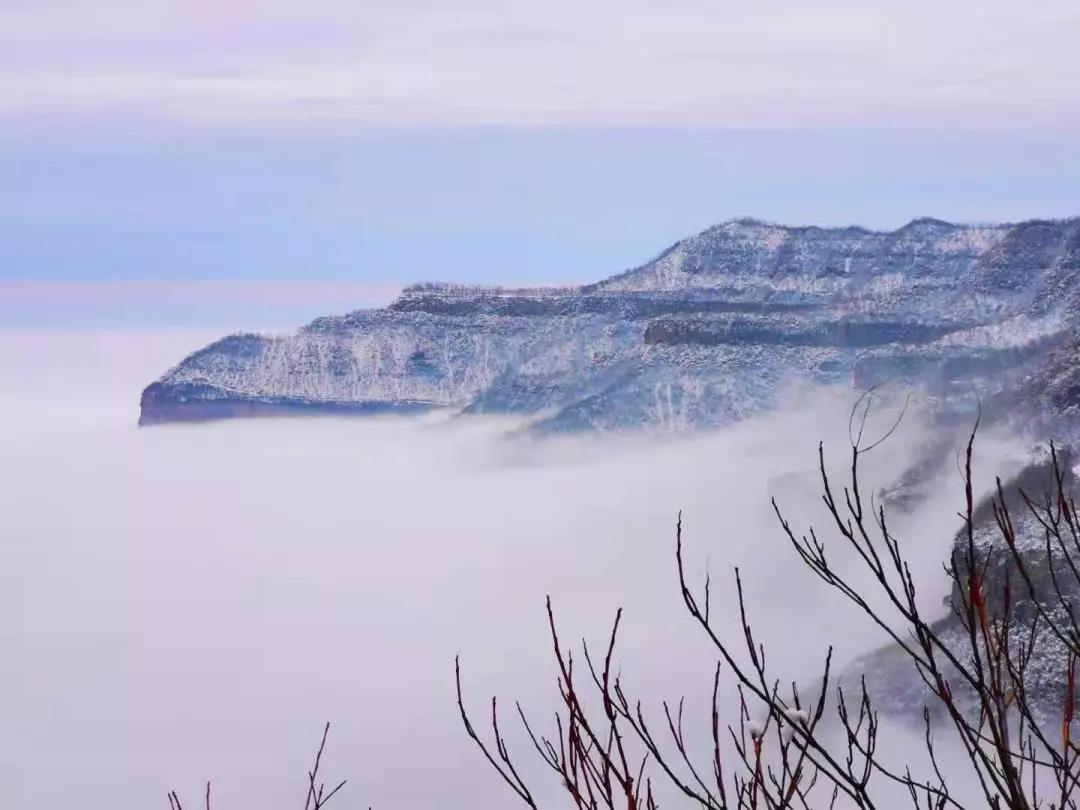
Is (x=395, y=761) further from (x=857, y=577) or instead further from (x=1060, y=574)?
(x=1060, y=574)

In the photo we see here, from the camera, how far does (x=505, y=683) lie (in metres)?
183

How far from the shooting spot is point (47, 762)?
195 metres

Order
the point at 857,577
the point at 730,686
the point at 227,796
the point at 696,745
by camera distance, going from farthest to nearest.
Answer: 1. the point at 857,577
2. the point at 227,796
3. the point at 730,686
4. the point at 696,745

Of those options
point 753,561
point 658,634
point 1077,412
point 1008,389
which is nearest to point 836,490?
point 753,561

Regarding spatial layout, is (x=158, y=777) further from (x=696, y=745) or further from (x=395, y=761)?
(x=696, y=745)

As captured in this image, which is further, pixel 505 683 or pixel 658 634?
pixel 658 634

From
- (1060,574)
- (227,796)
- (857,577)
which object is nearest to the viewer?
(1060,574)

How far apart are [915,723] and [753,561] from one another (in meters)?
105

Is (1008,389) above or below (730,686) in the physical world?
above

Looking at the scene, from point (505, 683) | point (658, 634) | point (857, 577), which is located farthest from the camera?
point (658, 634)

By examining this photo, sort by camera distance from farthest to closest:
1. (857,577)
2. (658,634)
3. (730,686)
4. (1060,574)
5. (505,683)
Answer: (658,634)
(505,683)
(857,577)
(730,686)
(1060,574)

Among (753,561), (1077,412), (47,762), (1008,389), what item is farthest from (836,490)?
(47,762)

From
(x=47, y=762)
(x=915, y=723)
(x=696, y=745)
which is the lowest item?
(x=47, y=762)

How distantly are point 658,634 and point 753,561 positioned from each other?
16726 mm
